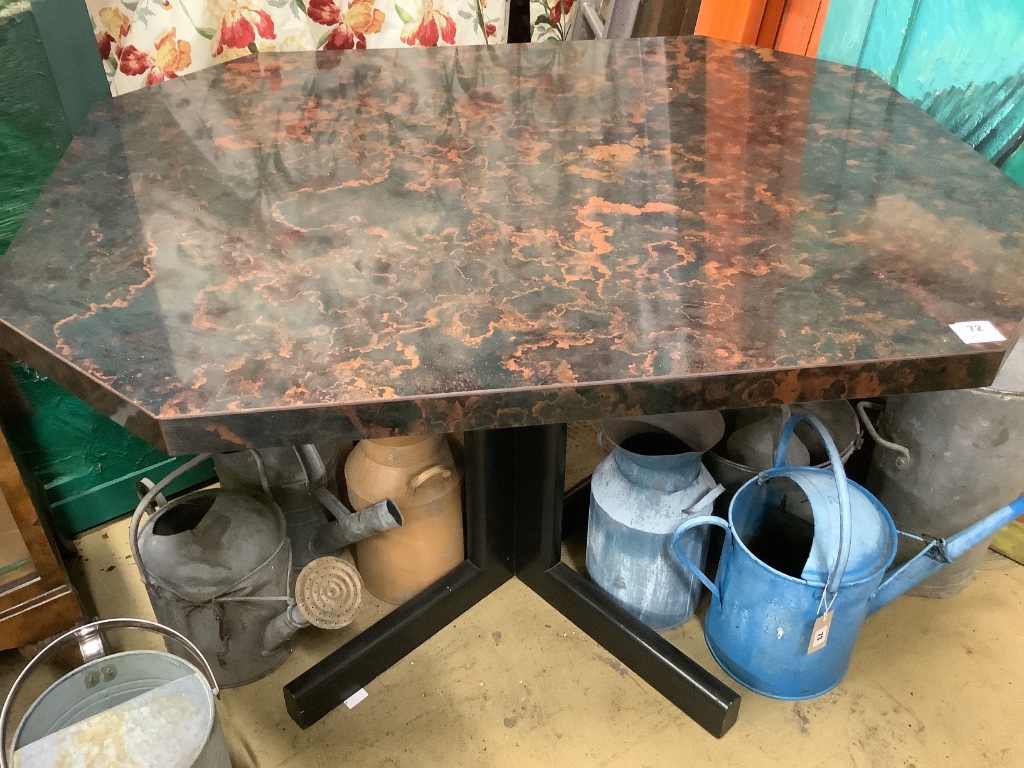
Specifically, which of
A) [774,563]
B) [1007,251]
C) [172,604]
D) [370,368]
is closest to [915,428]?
[774,563]

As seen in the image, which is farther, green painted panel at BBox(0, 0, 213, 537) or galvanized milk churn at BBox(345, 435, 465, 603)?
galvanized milk churn at BBox(345, 435, 465, 603)

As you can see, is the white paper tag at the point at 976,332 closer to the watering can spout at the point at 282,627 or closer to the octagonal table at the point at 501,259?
the octagonal table at the point at 501,259

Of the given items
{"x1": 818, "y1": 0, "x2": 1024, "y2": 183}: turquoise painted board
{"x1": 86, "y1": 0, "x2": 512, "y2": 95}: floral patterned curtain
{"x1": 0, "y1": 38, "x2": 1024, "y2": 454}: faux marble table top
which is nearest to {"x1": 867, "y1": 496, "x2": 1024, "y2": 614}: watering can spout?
{"x1": 0, "y1": 38, "x2": 1024, "y2": 454}: faux marble table top

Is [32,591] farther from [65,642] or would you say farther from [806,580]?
[806,580]

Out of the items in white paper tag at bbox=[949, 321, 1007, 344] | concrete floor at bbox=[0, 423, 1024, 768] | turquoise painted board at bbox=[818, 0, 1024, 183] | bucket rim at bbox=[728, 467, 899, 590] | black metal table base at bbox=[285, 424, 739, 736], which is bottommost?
concrete floor at bbox=[0, 423, 1024, 768]

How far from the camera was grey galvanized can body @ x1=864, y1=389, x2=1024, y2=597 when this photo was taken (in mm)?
1449

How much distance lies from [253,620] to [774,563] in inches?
40.0

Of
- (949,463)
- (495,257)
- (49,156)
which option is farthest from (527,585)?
(49,156)

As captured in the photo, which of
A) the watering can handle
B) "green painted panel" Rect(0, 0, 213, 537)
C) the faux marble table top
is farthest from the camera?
"green painted panel" Rect(0, 0, 213, 537)

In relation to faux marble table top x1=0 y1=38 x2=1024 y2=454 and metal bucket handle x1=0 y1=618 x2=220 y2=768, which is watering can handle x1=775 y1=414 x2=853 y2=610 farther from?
metal bucket handle x1=0 y1=618 x2=220 y2=768

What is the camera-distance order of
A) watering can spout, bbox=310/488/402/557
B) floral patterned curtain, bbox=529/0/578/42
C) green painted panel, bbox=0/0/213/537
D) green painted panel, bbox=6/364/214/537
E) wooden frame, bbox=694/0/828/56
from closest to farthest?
green painted panel, bbox=0/0/213/537, watering can spout, bbox=310/488/402/557, green painted panel, bbox=6/364/214/537, wooden frame, bbox=694/0/828/56, floral patterned curtain, bbox=529/0/578/42

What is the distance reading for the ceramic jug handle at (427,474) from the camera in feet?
4.82

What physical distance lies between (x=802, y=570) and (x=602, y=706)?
1.47ft

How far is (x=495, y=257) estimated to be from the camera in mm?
941
